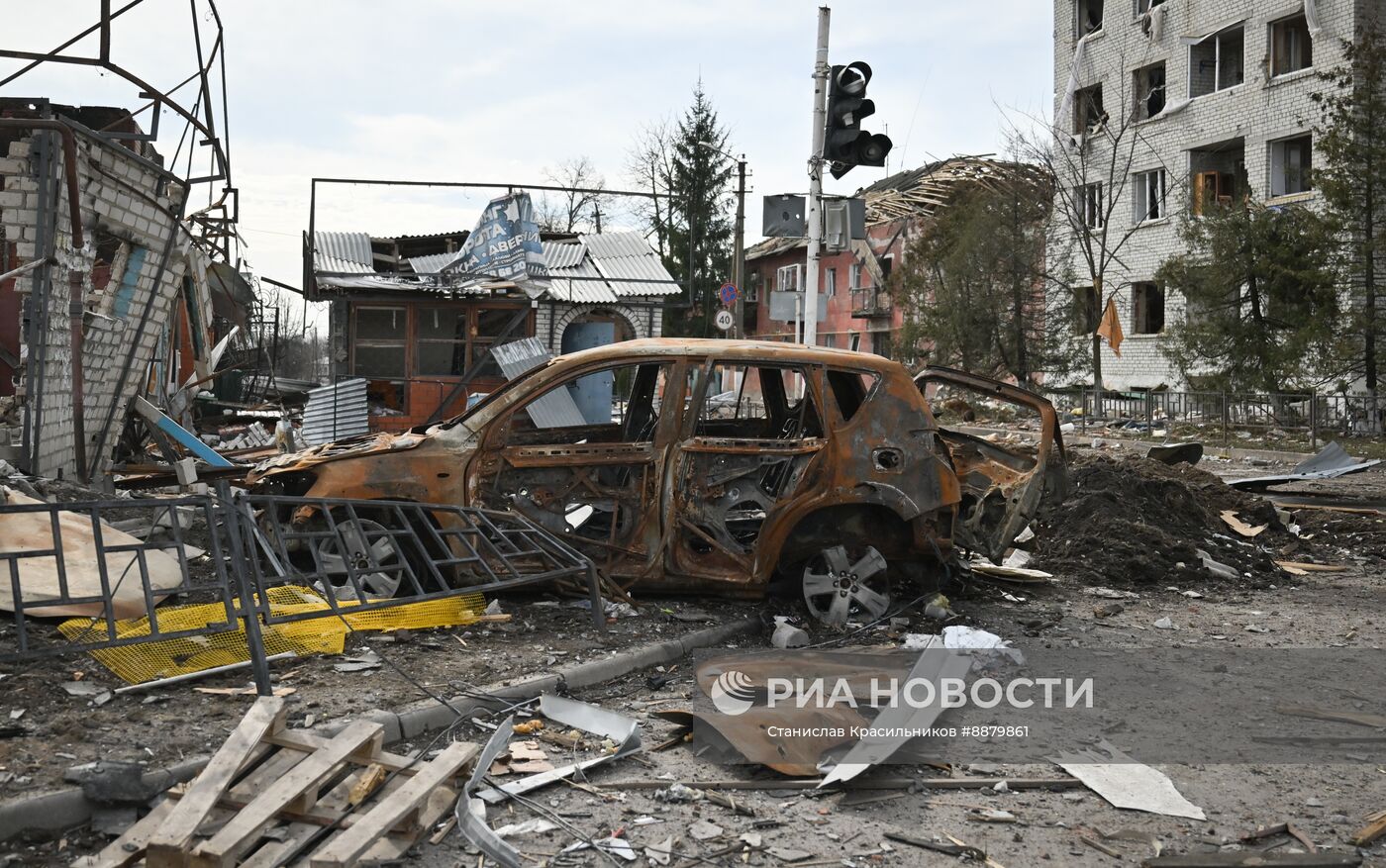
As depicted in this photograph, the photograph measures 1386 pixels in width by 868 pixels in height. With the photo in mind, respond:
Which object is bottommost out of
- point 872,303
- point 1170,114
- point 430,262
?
point 430,262

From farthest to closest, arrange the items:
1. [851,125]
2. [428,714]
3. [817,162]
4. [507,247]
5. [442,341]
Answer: [442,341], [507,247], [817,162], [851,125], [428,714]

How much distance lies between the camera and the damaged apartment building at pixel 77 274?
9812mm

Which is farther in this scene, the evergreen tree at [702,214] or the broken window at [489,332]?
the evergreen tree at [702,214]

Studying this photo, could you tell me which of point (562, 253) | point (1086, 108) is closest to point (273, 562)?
point (562, 253)

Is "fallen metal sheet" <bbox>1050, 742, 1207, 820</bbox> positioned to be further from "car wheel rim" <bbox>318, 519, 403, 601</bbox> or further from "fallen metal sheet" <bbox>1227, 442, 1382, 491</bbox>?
"fallen metal sheet" <bbox>1227, 442, 1382, 491</bbox>

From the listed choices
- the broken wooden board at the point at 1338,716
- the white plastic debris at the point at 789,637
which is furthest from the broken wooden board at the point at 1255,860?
the white plastic debris at the point at 789,637

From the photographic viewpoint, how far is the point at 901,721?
16.7ft

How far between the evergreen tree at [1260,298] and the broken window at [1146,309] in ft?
27.8

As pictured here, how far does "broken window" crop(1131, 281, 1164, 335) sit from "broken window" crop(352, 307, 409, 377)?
22.5 m

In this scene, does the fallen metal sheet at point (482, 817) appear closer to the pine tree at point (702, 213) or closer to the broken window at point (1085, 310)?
the broken window at point (1085, 310)

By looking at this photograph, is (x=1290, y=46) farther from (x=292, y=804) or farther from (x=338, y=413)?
(x=292, y=804)

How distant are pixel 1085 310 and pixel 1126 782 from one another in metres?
32.0

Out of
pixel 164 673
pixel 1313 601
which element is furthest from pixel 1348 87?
pixel 164 673

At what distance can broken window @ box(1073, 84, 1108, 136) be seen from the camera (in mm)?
38188
